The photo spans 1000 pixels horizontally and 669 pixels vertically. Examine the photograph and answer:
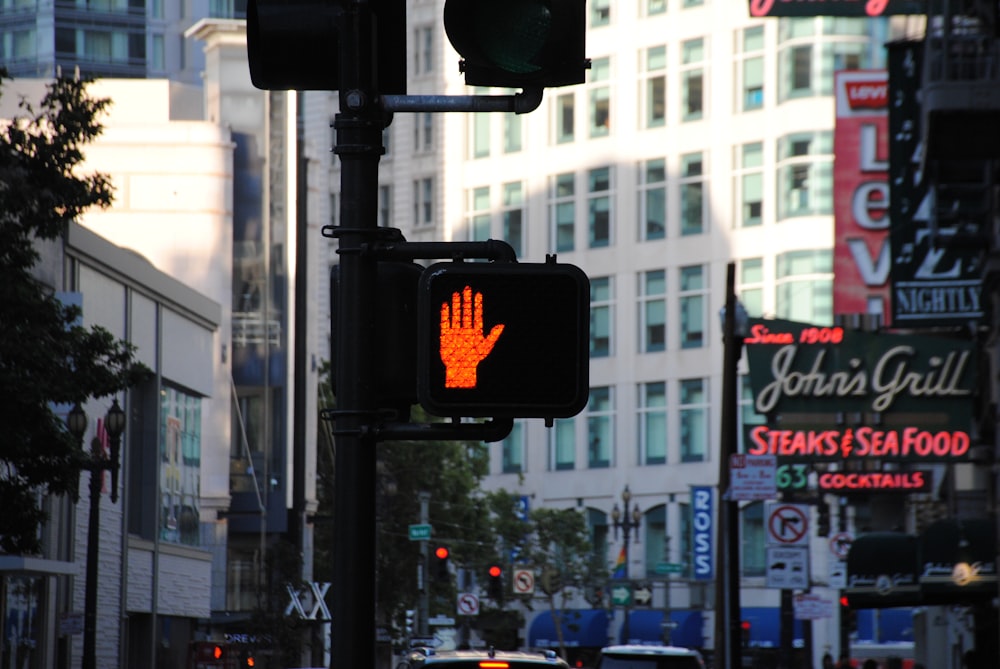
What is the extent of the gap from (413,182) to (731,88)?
24.0 meters

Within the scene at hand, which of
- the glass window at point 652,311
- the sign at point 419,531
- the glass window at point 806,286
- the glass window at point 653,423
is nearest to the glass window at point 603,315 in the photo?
the glass window at point 652,311

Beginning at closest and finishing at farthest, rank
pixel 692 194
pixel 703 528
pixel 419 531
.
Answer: pixel 419 531
pixel 703 528
pixel 692 194

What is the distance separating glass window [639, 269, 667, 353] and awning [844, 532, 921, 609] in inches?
2061

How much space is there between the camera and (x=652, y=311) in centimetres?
9100

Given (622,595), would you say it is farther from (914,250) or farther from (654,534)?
(914,250)

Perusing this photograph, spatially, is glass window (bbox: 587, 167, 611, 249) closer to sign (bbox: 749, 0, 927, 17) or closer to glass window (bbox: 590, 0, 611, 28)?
glass window (bbox: 590, 0, 611, 28)

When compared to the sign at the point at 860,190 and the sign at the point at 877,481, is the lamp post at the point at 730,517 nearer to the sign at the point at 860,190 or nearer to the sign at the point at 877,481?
the sign at the point at 877,481

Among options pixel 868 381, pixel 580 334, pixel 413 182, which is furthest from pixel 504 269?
pixel 413 182

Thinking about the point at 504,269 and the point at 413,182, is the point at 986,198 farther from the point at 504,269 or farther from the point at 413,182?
→ the point at 413,182

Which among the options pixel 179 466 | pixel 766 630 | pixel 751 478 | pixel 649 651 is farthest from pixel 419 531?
pixel 649 651

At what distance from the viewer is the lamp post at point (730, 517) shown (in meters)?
28.8

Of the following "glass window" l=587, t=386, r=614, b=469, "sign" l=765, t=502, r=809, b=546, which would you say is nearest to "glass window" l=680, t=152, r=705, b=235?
"glass window" l=587, t=386, r=614, b=469

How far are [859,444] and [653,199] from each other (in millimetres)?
51974

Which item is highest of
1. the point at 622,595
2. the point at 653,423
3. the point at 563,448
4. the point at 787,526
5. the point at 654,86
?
the point at 654,86
